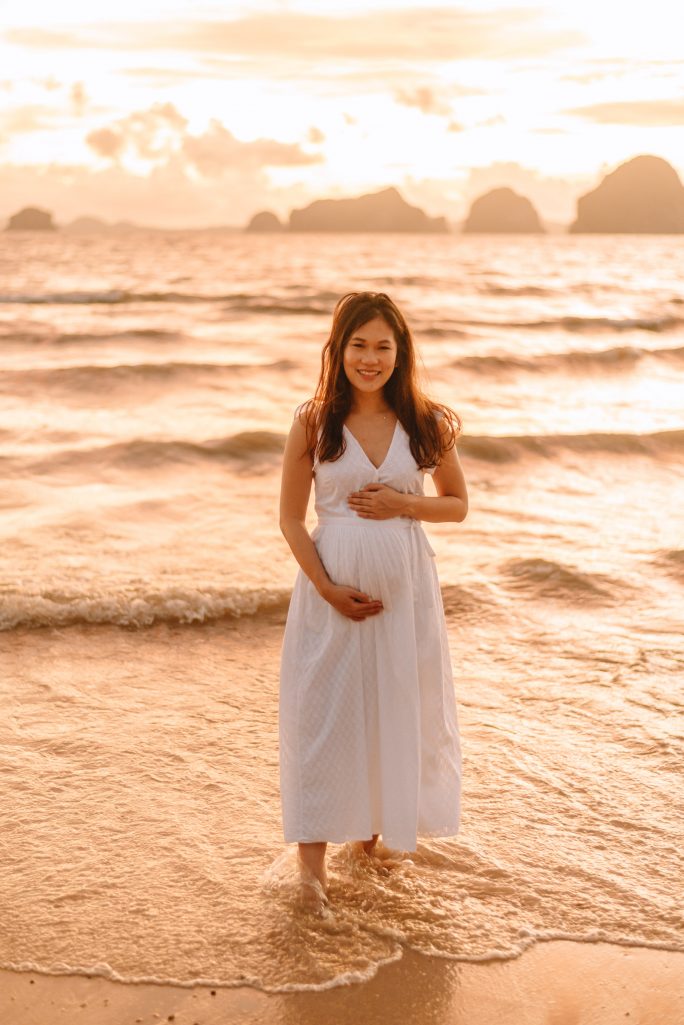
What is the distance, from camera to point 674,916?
12.0 feet

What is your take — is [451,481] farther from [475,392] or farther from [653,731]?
[475,392]

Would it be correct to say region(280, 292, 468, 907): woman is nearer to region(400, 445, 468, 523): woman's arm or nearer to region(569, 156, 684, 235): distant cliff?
region(400, 445, 468, 523): woman's arm

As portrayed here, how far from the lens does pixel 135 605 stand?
688 centimetres

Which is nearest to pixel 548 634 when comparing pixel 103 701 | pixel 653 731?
pixel 653 731

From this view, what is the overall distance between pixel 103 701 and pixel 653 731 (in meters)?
2.64

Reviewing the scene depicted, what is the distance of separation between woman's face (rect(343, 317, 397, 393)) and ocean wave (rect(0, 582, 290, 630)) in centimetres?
350

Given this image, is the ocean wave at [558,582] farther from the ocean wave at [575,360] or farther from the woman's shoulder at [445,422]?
the ocean wave at [575,360]

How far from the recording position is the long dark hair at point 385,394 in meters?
3.58

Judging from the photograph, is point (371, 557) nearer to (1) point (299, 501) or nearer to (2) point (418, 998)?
(1) point (299, 501)

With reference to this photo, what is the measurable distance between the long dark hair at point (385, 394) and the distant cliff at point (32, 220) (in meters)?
176

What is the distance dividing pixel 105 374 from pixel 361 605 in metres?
14.2

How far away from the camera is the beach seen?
3.36 meters

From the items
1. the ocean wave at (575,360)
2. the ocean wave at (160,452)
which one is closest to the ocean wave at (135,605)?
the ocean wave at (160,452)

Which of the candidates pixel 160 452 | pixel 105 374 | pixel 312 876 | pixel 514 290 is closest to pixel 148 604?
pixel 312 876
